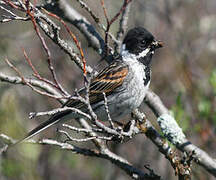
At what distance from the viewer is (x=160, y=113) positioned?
486cm

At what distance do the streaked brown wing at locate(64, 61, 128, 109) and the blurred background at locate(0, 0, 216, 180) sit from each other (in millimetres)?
1026

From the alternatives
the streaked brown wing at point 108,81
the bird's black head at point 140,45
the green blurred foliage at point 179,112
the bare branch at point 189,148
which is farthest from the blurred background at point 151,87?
the streaked brown wing at point 108,81

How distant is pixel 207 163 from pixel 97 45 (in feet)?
6.31

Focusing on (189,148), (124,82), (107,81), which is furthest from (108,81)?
(189,148)

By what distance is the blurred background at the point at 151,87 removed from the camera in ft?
20.6

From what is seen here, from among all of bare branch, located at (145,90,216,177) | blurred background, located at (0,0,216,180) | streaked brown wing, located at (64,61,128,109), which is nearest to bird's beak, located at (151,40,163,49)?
streaked brown wing, located at (64,61,128,109)

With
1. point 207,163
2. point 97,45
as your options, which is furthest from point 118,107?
point 207,163

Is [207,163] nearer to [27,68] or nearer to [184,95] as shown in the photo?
[184,95]

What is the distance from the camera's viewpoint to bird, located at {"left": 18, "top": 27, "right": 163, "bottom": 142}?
4898mm

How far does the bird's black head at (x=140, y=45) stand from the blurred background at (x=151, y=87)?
777 mm

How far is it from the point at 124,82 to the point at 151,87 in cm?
256

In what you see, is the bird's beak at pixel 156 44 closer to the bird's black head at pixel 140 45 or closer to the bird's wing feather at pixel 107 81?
the bird's black head at pixel 140 45

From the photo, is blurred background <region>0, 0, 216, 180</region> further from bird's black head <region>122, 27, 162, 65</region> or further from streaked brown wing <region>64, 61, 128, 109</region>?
streaked brown wing <region>64, 61, 128, 109</region>

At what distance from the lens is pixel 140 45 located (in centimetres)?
536
